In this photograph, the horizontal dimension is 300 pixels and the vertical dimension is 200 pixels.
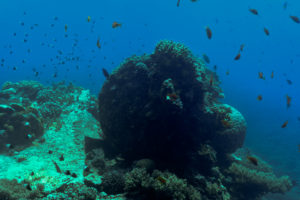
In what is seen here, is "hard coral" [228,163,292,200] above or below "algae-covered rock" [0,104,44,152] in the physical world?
below

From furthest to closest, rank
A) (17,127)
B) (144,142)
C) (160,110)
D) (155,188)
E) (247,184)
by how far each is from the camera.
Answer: (17,127), (247,184), (144,142), (160,110), (155,188)

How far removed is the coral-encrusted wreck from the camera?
8.60 meters

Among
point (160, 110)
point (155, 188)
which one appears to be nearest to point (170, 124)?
point (160, 110)

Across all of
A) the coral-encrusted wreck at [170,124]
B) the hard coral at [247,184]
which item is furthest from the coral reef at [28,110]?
the hard coral at [247,184]

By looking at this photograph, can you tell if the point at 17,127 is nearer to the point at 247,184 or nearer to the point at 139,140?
the point at 139,140

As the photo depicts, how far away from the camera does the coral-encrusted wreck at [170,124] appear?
8.60 m

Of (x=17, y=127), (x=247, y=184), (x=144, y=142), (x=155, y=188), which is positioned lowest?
(x=155, y=188)

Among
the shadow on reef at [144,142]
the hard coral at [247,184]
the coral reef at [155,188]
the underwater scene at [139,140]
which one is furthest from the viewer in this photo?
the hard coral at [247,184]

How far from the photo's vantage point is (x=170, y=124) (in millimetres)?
8836

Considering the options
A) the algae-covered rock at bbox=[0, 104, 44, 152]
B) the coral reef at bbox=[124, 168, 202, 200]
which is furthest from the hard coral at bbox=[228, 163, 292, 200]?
the algae-covered rock at bbox=[0, 104, 44, 152]

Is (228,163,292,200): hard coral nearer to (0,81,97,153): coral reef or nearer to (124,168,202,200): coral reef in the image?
(124,168,202,200): coral reef

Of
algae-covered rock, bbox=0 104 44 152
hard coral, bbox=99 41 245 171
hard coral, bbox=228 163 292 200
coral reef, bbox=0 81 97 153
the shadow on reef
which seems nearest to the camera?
the shadow on reef

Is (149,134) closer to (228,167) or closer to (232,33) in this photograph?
(228,167)

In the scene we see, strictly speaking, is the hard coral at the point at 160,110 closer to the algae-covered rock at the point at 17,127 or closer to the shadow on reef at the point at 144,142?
the shadow on reef at the point at 144,142
